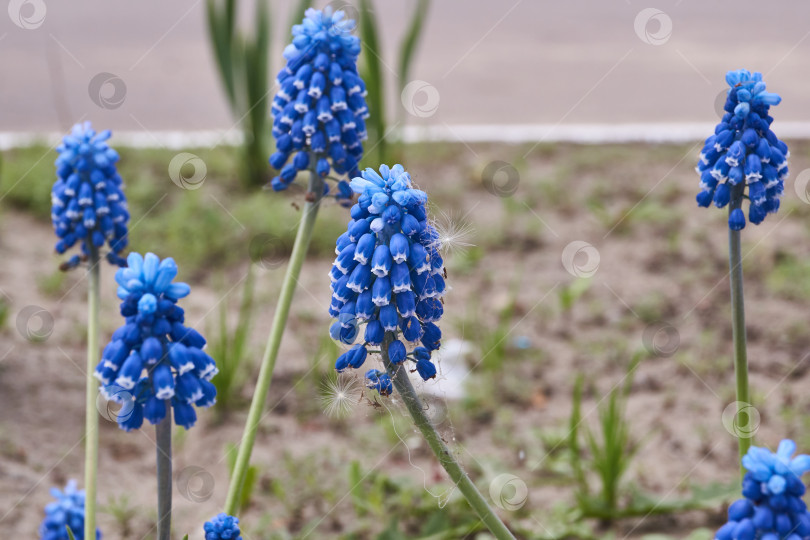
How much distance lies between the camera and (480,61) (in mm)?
9383

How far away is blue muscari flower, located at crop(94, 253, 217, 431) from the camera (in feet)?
7.27

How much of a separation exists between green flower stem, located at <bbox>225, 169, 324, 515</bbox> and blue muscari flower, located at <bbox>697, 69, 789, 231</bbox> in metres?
1.20

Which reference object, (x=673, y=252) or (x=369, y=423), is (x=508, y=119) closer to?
(x=673, y=252)

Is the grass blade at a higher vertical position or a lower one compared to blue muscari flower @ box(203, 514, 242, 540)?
higher

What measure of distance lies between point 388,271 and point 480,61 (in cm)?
756

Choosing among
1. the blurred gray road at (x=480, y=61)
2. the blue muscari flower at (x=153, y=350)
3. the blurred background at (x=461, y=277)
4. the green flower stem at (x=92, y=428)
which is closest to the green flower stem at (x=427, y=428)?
the blurred background at (x=461, y=277)

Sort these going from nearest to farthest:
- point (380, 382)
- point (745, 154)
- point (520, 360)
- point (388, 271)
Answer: point (388, 271) < point (380, 382) < point (745, 154) < point (520, 360)

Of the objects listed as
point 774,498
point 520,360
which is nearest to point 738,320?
point 774,498

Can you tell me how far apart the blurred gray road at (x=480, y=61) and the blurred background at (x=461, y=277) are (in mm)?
36

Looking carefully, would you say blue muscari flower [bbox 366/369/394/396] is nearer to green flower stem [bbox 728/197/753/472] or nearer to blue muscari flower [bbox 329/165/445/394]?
blue muscari flower [bbox 329/165/445/394]

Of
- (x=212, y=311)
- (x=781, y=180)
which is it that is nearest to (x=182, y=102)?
Result: (x=212, y=311)

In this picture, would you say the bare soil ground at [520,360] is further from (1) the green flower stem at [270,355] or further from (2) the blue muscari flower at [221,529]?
(2) the blue muscari flower at [221,529]

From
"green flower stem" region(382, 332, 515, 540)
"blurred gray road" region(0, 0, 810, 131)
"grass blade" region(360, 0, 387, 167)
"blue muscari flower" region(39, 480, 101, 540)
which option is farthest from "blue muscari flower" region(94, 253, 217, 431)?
"blurred gray road" region(0, 0, 810, 131)

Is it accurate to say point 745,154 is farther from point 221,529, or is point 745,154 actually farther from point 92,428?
point 92,428
